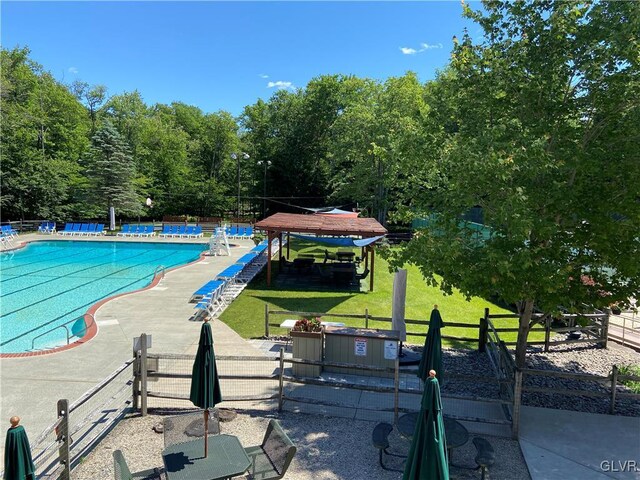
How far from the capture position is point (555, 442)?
720 cm

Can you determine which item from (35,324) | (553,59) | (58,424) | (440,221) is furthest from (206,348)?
(35,324)

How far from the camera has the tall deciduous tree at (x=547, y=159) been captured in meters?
7.43

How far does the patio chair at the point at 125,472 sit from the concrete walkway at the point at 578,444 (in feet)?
17.7

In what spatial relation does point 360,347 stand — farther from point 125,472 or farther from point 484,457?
point 125,472

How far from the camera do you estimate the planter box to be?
966cm

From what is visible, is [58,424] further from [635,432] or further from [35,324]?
[35,324]

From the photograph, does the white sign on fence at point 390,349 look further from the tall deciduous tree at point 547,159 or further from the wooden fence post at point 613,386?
the wooden fence post at point 613,386

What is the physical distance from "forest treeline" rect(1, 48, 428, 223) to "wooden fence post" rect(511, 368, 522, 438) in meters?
24.0

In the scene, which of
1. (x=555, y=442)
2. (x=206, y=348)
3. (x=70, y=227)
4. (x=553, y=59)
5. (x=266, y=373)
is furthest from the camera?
(x=70, y=227)

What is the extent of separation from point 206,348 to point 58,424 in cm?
213

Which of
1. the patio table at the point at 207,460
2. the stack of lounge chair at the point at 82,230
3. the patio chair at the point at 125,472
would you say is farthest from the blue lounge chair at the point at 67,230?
the patio table at the point at 207,460

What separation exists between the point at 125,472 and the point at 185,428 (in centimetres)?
188

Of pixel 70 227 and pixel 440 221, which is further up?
pixel 440 221

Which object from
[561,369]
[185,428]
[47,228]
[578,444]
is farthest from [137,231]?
[578,444]
